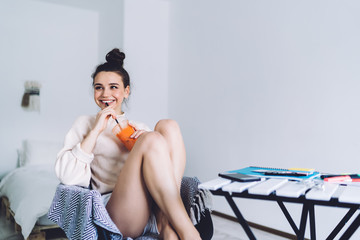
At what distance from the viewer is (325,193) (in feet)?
3.06

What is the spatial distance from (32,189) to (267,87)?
206 cm

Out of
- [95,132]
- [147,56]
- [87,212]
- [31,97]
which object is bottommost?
[87,212]

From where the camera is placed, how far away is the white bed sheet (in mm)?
2338

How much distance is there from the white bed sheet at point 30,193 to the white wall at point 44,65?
84 cm

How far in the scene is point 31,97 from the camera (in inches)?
159

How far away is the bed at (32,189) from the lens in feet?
7.75

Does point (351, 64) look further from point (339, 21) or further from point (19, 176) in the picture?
point (19, 176)

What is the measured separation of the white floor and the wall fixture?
1.40 meters

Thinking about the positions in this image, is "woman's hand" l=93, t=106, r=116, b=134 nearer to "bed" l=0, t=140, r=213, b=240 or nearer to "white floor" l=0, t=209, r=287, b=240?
"bed" l=0, t=140, r=213, b=240

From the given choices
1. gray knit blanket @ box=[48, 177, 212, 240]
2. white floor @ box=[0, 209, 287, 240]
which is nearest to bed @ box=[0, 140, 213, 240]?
gray knit blanket @ box=[48, 177, 212, 240]

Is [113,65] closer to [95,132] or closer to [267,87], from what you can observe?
[95,132]

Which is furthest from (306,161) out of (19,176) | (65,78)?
(65,78)

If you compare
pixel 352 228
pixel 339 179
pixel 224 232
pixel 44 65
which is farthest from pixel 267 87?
pixel 44 65

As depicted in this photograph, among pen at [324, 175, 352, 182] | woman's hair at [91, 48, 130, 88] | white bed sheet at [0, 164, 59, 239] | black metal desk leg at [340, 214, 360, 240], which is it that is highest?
woman's hair at [91, 48, 130, 88]
